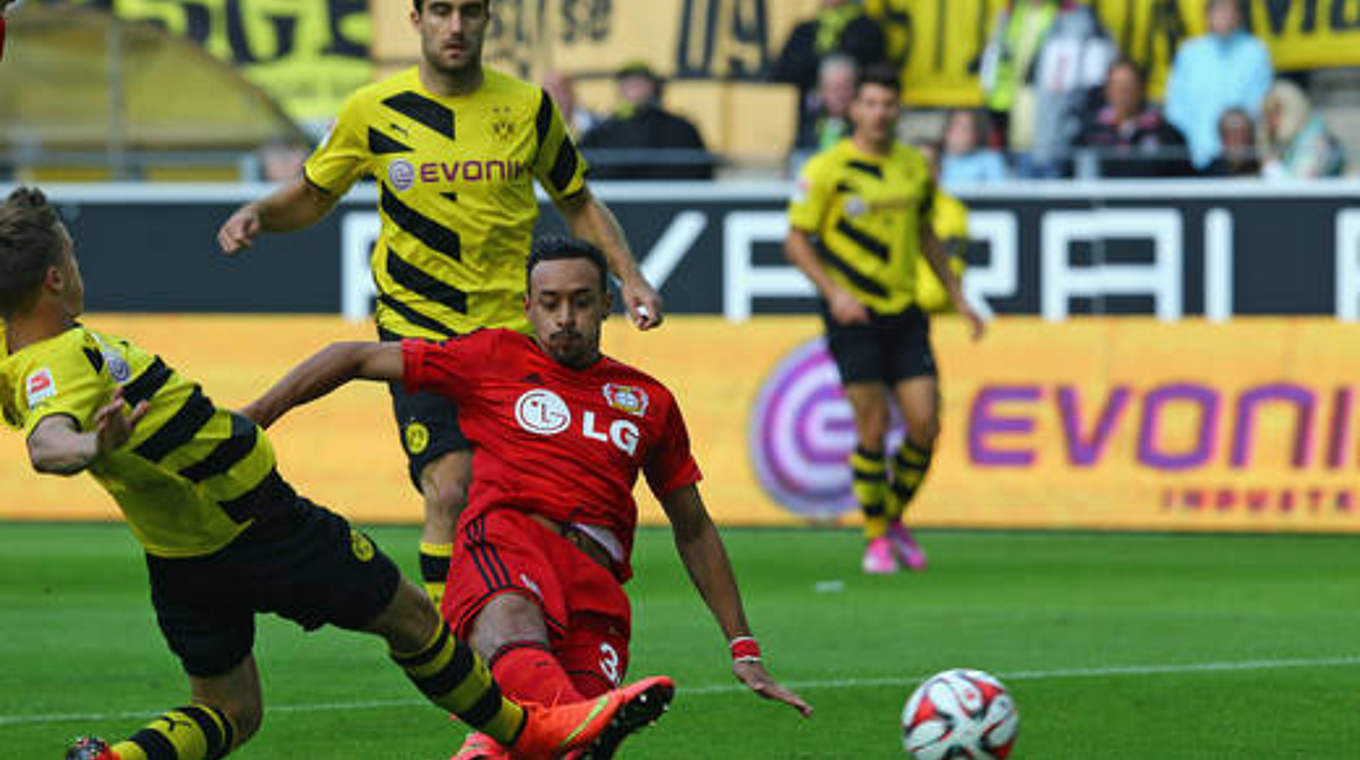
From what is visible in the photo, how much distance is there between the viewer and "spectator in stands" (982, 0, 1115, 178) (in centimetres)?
1920

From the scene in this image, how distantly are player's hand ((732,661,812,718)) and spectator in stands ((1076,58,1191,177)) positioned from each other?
1111cm

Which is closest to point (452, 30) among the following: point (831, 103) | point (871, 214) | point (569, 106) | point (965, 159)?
point (871, 214)

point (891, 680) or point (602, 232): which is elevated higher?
point (602, 232)

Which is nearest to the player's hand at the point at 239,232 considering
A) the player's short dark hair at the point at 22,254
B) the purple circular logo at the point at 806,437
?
the player's short dark hair at the point at 22,254

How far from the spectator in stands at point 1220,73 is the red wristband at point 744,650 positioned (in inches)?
484

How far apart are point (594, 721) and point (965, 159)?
12.4 meters

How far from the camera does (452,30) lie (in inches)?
358

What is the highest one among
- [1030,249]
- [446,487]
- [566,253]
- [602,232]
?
[566,253]

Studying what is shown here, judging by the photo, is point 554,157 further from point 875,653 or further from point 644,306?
point 875,653

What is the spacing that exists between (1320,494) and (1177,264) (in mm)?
1771

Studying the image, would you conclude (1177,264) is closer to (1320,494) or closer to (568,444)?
→ (1320,494)

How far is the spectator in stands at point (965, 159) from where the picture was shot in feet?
60.7

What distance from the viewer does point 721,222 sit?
1731cm

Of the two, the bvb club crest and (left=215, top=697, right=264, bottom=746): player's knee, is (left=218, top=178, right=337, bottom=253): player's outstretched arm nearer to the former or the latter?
the bvb club crest
